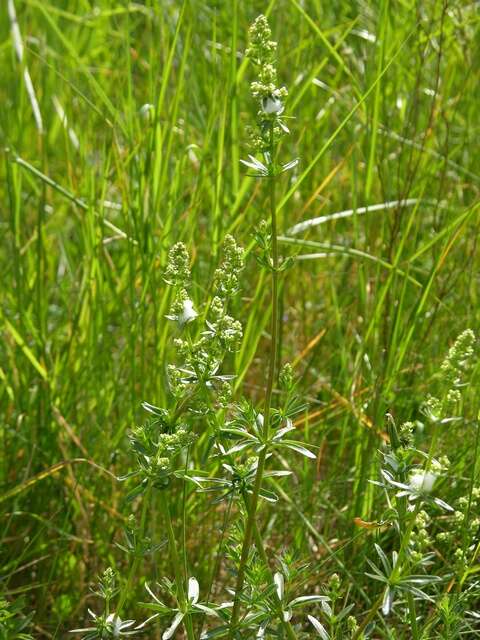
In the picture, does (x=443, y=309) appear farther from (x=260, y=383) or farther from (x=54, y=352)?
(x=54, y=352)

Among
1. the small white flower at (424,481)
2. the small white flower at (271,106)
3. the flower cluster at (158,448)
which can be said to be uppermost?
the small white flower at (271,106)

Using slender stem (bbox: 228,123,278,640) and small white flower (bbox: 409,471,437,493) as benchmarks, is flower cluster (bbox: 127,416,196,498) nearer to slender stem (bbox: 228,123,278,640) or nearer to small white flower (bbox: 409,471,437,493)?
slender stem (bbox: 228,123,278,640)

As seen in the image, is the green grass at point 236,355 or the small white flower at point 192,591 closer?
the small white flower at point 192,591

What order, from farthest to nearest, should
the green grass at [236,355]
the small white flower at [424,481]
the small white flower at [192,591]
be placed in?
the green grass at [236,355] → the small white flower at [192,591] → the small white flower at [424,481]

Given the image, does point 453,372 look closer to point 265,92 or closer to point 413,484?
point 413,484

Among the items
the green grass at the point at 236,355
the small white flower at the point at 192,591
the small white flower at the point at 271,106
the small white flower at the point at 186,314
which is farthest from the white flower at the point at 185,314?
the green grass at the point at 236,355

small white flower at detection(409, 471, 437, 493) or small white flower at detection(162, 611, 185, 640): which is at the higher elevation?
small white flower at detection(409, 471, 437, 493)

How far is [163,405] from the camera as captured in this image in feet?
6.24

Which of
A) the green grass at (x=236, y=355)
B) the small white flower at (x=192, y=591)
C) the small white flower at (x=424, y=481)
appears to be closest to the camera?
the small white flower at (x=424, y=481)

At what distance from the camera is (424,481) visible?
48.4 inches

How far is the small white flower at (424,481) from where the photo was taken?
4.02 feet

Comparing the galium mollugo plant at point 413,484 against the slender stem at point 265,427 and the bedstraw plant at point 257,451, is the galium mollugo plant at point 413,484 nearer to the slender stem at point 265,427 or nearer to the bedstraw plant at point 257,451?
the bedstraw plant at point 257,451

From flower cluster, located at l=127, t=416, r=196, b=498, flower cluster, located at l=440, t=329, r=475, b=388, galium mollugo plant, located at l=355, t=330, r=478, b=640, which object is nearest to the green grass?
galium mollugo plant, located at l=355, t=330, r=478, b=640

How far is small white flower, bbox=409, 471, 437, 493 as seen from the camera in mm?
1225
